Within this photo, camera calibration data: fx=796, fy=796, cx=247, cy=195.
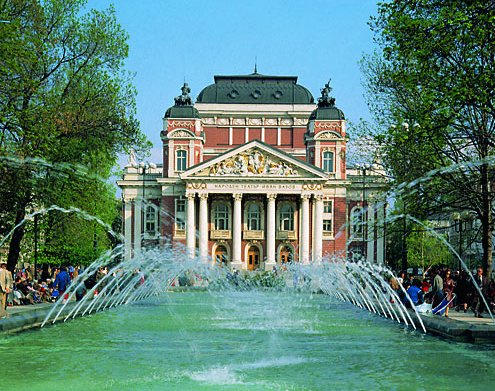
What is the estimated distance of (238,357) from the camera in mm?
13289

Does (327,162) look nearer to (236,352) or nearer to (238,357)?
(236,352)

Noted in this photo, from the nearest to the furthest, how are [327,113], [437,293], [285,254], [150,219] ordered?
[437,293] → [285,254] → [327,113] → [150,219]

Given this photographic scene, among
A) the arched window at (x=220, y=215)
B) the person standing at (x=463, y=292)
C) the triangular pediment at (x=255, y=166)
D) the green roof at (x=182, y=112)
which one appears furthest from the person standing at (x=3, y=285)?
the green roof at (x=182, y=112)

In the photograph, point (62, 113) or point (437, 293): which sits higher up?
point (62, 113)

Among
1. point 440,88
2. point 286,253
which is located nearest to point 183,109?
point 286,253

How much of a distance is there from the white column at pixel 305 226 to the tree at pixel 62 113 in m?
38.2

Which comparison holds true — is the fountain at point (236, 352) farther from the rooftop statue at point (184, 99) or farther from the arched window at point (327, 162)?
the rooftop statue at point (184, 99)

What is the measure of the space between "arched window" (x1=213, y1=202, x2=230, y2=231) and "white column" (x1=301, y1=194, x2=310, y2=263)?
7435 mm

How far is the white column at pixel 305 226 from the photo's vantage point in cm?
7300

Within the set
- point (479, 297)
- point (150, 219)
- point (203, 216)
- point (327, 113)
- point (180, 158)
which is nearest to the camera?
point (479, 297)

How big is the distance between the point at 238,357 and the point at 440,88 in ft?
37.8

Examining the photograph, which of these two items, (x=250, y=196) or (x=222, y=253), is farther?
(x=222, y=253)

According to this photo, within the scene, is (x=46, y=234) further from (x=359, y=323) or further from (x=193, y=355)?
(x=193, y=355)

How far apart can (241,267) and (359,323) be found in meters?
51.9
